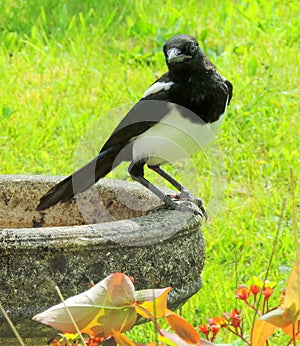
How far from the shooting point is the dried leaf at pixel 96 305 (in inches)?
45.1

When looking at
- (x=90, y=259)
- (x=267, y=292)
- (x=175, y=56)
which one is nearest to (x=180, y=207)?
(x=90, y=259)

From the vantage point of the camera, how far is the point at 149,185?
9.92 feet

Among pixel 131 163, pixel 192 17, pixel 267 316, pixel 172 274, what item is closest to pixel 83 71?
pixel 192 17

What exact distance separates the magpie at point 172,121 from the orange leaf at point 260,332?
1.78 meters

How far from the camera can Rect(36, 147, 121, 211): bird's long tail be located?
2867 millimetres

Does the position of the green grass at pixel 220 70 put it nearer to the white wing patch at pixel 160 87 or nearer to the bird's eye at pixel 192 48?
the white wing patch at pixel 160 87

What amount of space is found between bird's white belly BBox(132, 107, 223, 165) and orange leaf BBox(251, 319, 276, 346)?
1900 millimetres

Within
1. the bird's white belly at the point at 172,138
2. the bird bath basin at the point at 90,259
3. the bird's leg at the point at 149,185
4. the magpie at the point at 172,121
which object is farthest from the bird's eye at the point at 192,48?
the bird bath basin at the point at 90,259

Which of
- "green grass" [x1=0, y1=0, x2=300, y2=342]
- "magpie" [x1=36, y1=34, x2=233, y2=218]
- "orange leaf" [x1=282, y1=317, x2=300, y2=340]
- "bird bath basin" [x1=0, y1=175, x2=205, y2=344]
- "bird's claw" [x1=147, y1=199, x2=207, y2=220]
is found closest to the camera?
"orange leaf" [x1=282, y1=317, x2=300, y2=340]

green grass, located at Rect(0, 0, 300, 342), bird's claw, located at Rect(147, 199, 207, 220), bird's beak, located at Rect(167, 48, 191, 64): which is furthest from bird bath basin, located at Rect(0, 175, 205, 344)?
green grass, located at Rect(0, 0, 300, 342)

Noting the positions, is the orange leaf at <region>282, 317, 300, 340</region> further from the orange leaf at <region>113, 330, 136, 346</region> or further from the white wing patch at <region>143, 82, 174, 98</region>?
the white wing patch at <region>143, 82, 174, 98</region>

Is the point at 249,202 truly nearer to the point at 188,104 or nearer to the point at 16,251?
the point at 188,104

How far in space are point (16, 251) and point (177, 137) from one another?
3.37 feet

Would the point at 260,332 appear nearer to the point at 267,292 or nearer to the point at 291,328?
the point at 291,328
